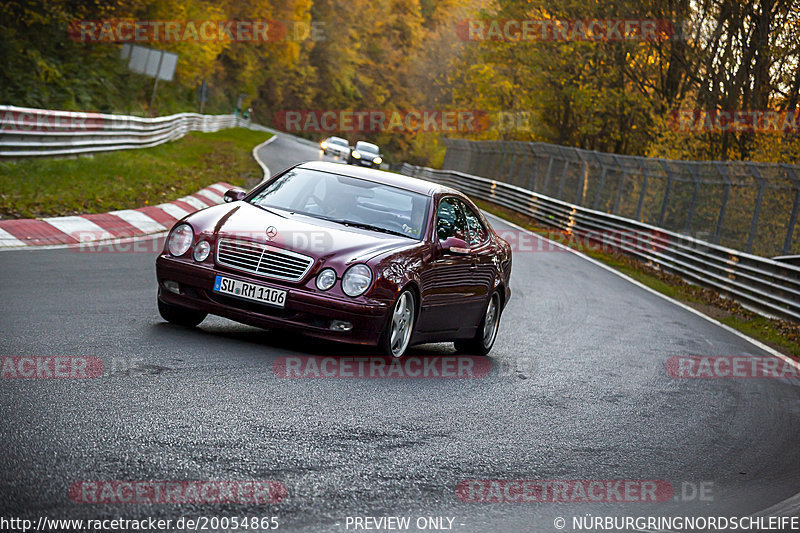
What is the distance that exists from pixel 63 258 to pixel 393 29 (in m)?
112

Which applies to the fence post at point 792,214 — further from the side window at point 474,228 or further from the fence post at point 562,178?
the fence post at point 562,178

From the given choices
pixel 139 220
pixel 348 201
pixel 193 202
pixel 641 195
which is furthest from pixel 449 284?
pixel 641 195

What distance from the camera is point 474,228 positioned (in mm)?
9680

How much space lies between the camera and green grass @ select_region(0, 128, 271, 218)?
49.0ft

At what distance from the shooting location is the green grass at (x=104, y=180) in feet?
49.0

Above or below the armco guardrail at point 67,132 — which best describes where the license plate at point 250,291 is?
above

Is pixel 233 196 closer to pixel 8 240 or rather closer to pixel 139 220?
pixel 8 240

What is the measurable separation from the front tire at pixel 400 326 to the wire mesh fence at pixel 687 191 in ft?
39.3

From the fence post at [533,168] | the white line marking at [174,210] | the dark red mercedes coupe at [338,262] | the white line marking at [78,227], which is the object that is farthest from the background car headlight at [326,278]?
the fence post at [533,168]

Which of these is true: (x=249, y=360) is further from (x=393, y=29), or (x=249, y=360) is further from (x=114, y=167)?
(x=393, y=29)

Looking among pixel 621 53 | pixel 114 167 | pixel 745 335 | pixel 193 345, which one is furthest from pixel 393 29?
pixel 193 345

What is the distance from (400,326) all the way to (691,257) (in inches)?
583

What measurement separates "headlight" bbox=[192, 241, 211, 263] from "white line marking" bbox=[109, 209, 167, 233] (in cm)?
768

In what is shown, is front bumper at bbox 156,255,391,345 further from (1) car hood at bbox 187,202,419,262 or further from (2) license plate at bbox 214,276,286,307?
(1) car hood at bbox 187,202,419,262
